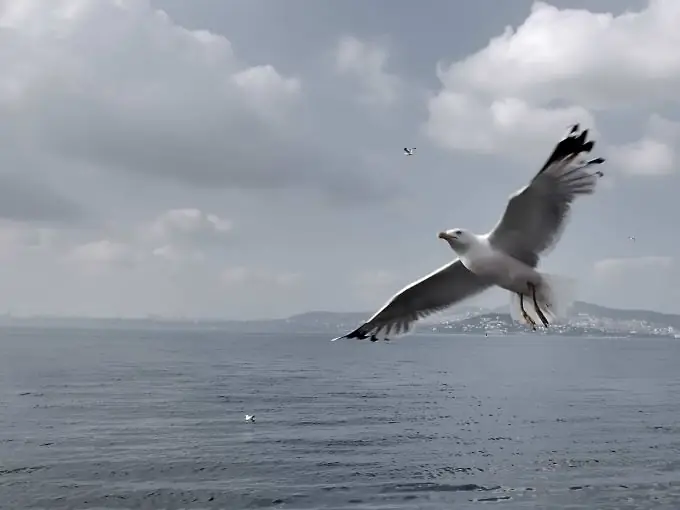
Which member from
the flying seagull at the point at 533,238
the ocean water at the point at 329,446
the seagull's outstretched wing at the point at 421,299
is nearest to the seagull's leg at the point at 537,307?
the flying seagull at the point at 533,238

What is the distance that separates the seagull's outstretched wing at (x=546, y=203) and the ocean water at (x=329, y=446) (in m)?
21.8

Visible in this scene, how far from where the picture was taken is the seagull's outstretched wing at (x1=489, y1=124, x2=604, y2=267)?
9102 millimetres

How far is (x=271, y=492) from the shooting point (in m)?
31.5

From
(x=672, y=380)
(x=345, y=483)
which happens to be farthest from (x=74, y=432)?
(x=672, y=380)

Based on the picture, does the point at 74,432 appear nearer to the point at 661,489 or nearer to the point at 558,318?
the point at 661,489

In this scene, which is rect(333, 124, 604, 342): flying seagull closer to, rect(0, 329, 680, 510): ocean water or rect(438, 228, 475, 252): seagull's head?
rect(438, 228, 475, 252): seagull's head

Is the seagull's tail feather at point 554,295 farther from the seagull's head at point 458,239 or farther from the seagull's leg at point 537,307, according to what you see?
the seagull's head at point 458,239

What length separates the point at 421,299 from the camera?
1198cm

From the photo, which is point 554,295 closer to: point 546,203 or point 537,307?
point 537,307

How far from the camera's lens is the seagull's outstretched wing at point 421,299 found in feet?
37.5

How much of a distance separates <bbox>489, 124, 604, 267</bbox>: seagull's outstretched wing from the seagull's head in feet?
1.13

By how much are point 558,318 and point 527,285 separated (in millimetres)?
624

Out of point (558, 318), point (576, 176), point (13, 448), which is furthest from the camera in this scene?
point (13, 448)

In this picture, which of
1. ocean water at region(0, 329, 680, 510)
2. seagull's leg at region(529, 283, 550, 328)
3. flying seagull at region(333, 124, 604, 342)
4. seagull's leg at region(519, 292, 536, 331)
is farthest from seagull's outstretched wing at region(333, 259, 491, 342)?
ocean water at region(0, 329, 680, 510)
